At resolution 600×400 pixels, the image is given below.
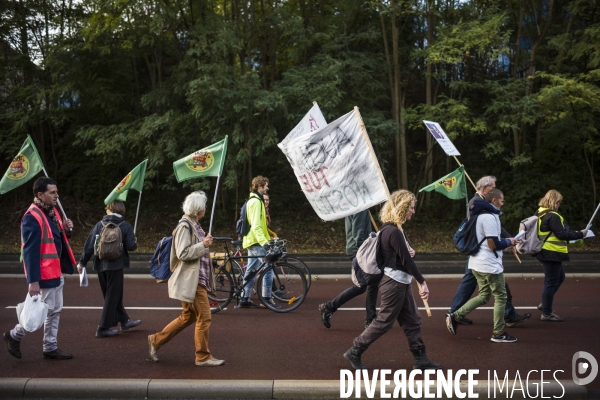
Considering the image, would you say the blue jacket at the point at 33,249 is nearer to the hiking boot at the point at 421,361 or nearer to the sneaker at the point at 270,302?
the sneaker at the point at 270,302

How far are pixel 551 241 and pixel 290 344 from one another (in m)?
3.70

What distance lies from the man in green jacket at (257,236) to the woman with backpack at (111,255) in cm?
202

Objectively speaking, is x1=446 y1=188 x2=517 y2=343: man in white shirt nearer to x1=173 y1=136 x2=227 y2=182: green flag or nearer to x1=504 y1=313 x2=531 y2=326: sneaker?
x1=504 y1=313 x2=531 y2=326: sneaker

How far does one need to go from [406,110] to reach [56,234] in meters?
13.4

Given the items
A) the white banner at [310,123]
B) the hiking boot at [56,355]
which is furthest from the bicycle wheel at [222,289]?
the hiking boot at [56,355]

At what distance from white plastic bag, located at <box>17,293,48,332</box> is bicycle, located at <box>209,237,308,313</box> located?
3384 millimetres

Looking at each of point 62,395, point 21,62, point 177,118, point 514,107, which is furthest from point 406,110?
point 62,395

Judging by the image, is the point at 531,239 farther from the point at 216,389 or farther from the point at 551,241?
the point at 216,389

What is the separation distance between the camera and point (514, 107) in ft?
59.4

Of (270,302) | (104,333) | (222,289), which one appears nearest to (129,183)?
(222,289)

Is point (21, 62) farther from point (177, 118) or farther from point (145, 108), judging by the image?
point (177, 118)

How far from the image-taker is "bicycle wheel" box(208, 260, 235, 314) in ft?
32.8

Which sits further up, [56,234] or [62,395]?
[56,234]

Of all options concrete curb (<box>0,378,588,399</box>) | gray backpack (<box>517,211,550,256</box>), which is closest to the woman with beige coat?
concrete curb (<box>0,378,588,399</box>)
